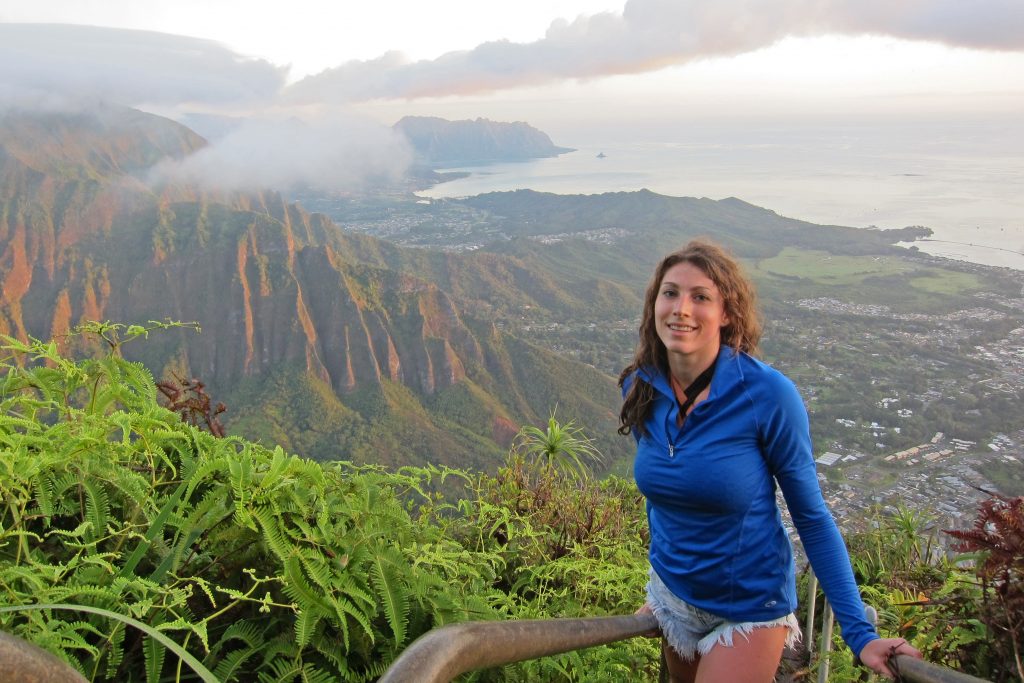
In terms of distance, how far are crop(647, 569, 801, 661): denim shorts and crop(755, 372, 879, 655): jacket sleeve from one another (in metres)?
0.23

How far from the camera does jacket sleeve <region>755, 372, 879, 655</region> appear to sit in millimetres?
1885

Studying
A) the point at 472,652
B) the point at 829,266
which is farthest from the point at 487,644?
the point at 829,266

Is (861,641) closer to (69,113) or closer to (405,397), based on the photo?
(405,397)

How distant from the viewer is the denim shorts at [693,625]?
1.97 m

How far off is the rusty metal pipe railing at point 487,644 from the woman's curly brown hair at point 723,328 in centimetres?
74

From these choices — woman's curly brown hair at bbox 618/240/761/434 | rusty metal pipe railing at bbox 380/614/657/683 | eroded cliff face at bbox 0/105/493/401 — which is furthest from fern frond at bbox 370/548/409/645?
eroded cliff face at bbox 0/105/493/401

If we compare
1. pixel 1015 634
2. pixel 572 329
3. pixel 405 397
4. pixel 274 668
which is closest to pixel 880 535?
pixel 1015 634

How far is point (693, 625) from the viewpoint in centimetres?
206

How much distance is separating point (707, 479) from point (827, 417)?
38744mm

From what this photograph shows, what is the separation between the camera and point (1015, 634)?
173cm

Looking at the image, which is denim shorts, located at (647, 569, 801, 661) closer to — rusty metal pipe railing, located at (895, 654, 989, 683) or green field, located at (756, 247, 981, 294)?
rusty metal pipe railing, located at (895, 654, 989, 683)

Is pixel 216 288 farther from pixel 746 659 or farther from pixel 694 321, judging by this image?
pixel 746 659

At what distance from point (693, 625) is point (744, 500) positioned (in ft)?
1.51

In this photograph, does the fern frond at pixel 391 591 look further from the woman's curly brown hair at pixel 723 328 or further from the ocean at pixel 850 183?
the ocean at pixel 850 183
